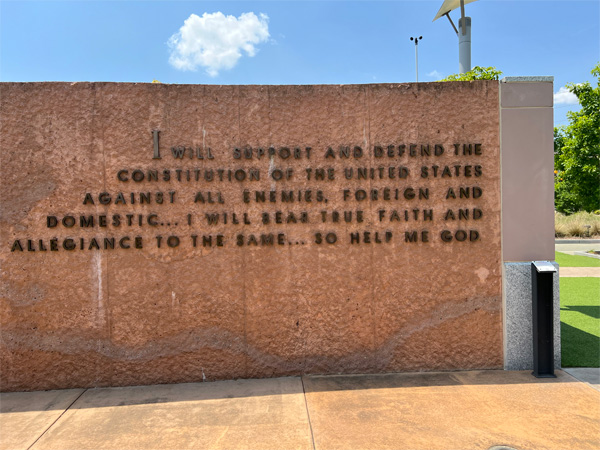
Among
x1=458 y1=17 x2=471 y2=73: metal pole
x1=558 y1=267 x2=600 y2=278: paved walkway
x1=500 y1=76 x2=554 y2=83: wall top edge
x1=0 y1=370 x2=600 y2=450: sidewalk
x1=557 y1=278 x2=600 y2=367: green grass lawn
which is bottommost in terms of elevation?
x1=0 y1=370 x2=600 y2=450: sidewalk

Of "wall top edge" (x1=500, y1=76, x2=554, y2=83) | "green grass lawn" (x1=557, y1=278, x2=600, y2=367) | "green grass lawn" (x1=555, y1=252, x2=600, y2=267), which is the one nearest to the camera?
"wall top edge" (x1=500, y1=76, x2=554, y2=83)

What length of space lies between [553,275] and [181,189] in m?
4.30

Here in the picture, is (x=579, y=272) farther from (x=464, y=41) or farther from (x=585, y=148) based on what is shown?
(x=464, y=41)

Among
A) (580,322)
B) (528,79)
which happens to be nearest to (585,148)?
(580,322)

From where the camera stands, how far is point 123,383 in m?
4.59

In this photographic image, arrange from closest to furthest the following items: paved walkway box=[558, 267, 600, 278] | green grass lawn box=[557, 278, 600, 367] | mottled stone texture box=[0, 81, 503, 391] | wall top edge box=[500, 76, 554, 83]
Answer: mottled stone texture box=[0, 81, 503, 391] → wall top edge box=[500, 76, 554, 83] → green grass lawn box=[557, 278, 600, 367] → paved walkway box=[558, 267, 600, 278]

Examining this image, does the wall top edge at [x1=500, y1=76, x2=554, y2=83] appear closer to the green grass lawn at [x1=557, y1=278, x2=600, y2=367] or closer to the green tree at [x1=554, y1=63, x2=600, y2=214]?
the green grass lawn at [x1=557, y1=278, x2=600, y2=367]

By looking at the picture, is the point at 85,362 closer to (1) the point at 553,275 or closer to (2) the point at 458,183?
(2) the point at 458,183

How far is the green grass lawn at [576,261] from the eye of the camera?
12.9 m

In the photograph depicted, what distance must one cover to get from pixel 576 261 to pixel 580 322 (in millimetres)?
8504

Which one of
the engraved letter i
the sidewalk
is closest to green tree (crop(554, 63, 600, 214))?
the sidewalk

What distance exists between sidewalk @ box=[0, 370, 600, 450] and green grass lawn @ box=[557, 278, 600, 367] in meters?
0.88

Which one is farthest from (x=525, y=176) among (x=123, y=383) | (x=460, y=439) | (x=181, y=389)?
(x=123, y=383)

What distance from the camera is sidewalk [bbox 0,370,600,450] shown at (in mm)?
3365
